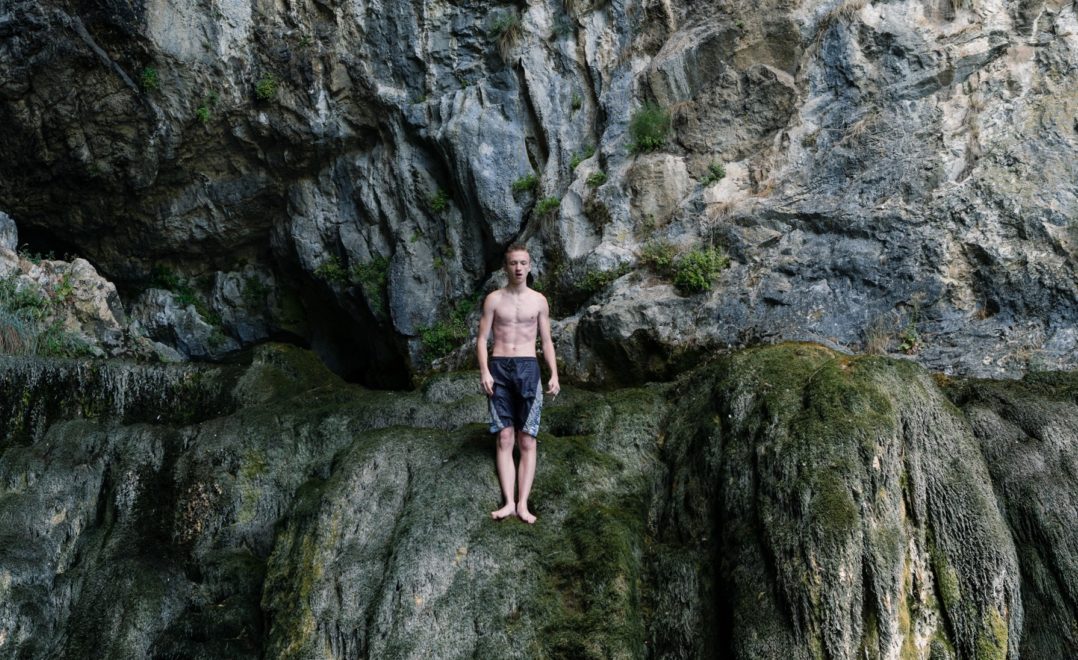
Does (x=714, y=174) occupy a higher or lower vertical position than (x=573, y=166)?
lower

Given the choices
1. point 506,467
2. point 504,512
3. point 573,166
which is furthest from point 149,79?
point 504,512

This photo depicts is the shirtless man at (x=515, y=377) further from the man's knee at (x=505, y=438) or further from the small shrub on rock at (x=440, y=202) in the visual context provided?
the small shrub on rock at (x=440, y=202)

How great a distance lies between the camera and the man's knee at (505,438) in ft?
22.1

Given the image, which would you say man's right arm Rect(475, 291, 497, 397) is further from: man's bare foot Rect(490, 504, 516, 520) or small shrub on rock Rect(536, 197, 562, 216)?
small shrub on rock Rect(536, 197, 562, 216)

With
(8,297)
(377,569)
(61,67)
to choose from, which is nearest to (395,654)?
(377,569)

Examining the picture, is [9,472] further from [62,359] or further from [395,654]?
[395,654]

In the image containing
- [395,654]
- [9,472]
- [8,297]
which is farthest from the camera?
[8,297]

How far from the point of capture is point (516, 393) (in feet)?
21.9

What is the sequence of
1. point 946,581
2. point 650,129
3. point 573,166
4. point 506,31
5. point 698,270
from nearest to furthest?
point 946,581
point 698,270
point 650,129
point 573,166
point 506,31

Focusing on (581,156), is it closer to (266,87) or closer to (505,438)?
(266,87)

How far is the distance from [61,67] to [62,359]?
7746 mm

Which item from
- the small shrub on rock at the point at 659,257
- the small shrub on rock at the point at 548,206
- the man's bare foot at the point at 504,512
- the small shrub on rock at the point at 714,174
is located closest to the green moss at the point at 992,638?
the man's bare foot at the point at 504,512

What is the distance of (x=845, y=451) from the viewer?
20.0 feet

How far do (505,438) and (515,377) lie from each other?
51 cm
